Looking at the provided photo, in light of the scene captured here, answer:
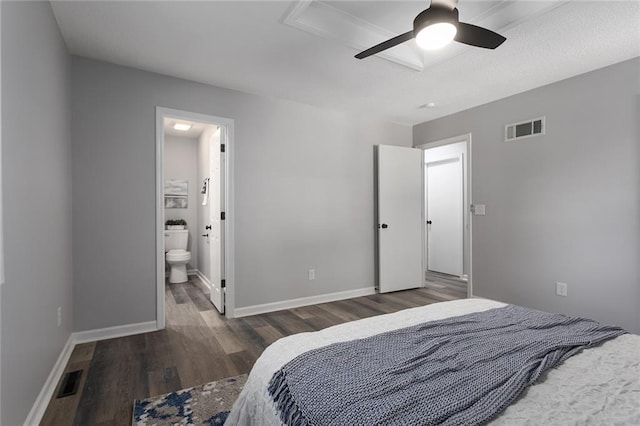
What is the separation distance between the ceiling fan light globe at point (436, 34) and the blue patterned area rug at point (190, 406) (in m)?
2.39

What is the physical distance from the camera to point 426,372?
1.10 metres

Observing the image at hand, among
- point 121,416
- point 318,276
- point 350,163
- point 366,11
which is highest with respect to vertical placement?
point 366,11

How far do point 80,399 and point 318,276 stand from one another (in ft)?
8.43

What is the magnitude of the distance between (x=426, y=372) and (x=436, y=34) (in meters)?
1.69

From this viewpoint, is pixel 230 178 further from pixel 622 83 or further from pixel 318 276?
pixel 622 83

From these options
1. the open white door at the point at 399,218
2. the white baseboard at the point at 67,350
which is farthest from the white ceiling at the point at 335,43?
the white baseboard at the point at 67,350

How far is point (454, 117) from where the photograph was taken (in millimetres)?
4344

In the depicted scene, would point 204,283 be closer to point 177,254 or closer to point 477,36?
Result: point 177,254

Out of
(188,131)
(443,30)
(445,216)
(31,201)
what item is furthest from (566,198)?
(188,131)

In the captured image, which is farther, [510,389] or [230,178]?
[230,178]

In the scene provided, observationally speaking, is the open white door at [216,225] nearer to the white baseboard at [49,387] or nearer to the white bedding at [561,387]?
the white baseboard at [49,387]

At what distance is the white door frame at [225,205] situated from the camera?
122 inches

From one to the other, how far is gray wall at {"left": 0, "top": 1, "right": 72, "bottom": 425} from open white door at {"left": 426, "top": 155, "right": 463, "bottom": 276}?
5372 millimetres

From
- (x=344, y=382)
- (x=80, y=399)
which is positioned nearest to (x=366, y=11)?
(x=344, y=382)
